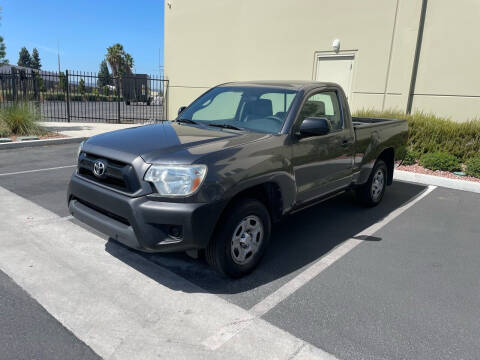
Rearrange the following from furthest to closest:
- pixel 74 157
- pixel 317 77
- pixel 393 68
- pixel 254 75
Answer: pixel 254 75
pixel 317 77
pixel 393 68
pixel 74 157

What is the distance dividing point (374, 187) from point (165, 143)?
3.78 meters

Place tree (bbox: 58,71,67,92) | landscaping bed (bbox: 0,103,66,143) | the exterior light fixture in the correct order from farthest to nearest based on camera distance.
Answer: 1. tree (bbox: 58,71,67,92)
2. the exterior light fixture
3. landscaping bed (bbox: 0,103,66,143)

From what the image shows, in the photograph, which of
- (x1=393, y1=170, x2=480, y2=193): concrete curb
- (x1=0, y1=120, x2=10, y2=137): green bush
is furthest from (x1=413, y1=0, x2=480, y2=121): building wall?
(x1=0, y1=120, x2=10, y2=137): green bush

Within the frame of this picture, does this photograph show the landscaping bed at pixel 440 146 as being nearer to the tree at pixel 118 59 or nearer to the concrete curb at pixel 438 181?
the concrete curb at pixel 438 181

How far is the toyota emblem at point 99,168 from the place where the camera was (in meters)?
3.43

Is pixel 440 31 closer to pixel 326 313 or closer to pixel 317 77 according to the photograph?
pixel 317 77

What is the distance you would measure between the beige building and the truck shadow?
545cm

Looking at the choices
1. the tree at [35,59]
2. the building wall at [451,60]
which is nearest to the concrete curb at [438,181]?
the building wall at [451,60]

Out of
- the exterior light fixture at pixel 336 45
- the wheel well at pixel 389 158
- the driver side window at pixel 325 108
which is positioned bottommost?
the wheel well at pixel 389 158

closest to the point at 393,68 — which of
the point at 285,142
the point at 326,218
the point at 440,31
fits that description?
the point at 440,31

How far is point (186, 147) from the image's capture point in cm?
339

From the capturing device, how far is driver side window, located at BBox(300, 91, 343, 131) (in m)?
4.44

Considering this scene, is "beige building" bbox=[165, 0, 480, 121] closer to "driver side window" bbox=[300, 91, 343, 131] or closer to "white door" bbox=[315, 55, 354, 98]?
"white door" bbox=[315, 55, 354, 98]

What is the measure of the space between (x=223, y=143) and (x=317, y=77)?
969 cm
